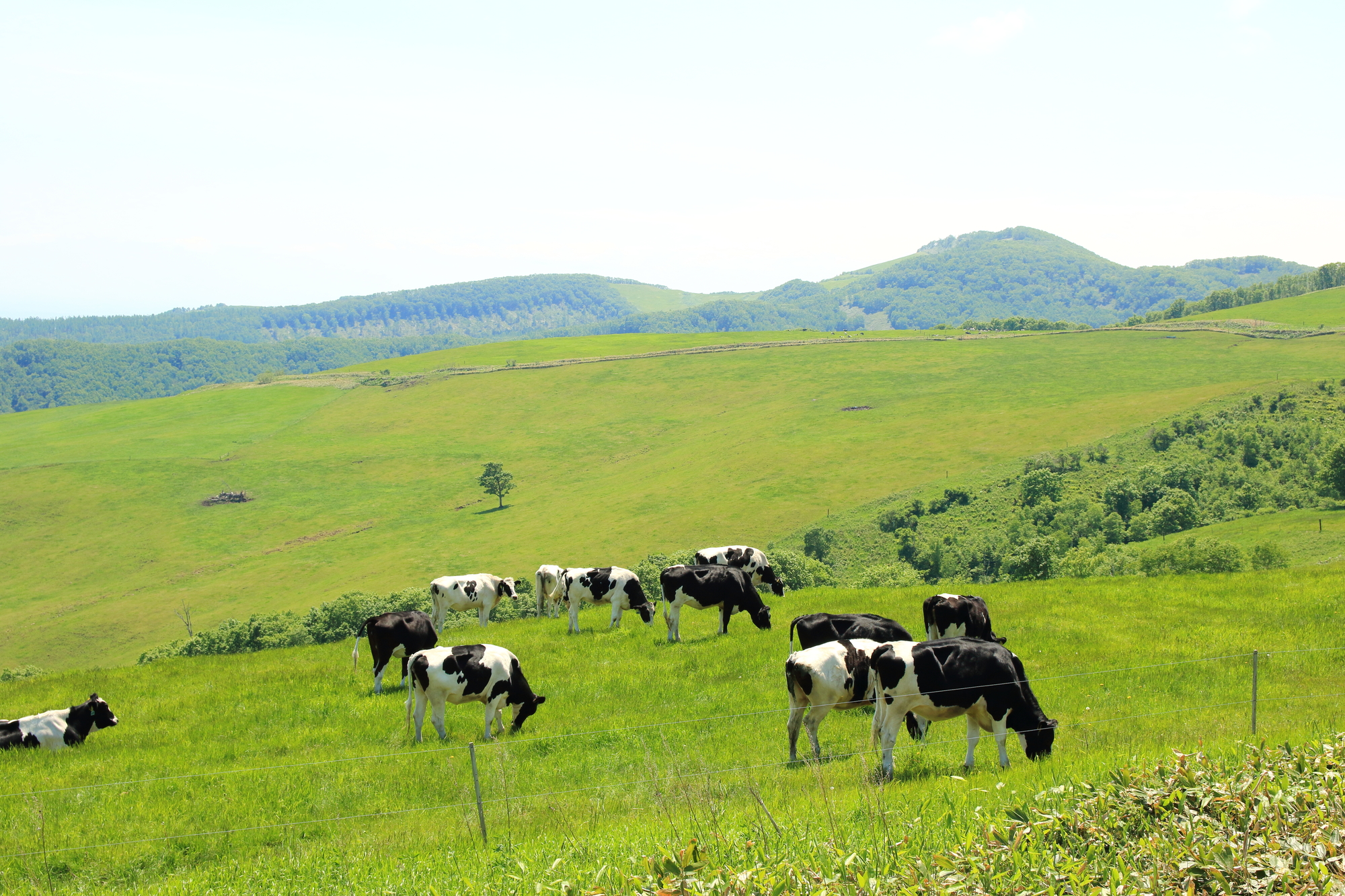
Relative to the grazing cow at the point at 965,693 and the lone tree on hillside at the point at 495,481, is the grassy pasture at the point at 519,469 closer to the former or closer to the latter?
the lone tree on hillside at the point at 495,481

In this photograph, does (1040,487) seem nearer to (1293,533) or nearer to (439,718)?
(1293,533)

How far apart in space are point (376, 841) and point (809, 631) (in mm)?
9761

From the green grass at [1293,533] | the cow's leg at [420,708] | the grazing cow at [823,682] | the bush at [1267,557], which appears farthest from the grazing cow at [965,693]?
the green grass at [1293,533]

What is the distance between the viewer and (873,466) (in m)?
134

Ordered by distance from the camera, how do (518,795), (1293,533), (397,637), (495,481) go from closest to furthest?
1. (518,795)
2. (397,637)
3. (1293,533)
4. (495,481)

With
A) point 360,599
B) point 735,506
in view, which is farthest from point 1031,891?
point 735,506

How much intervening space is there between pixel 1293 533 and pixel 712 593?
73.1 meters

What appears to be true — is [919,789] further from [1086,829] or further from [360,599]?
[360,599]

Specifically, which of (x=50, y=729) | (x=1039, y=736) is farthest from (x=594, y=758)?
(x=50, y=729)

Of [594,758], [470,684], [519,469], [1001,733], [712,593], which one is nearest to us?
[1001,733]

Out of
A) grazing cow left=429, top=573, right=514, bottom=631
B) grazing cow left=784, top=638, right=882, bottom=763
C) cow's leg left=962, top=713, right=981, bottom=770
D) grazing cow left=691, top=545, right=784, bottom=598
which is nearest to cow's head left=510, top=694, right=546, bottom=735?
grazing cow left=784, top=638, right=882, bottom=763

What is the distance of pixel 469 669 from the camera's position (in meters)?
16.5

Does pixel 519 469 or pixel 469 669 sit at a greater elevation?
pixel 469 669

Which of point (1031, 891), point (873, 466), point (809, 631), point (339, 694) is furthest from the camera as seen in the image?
point (873, 466)
